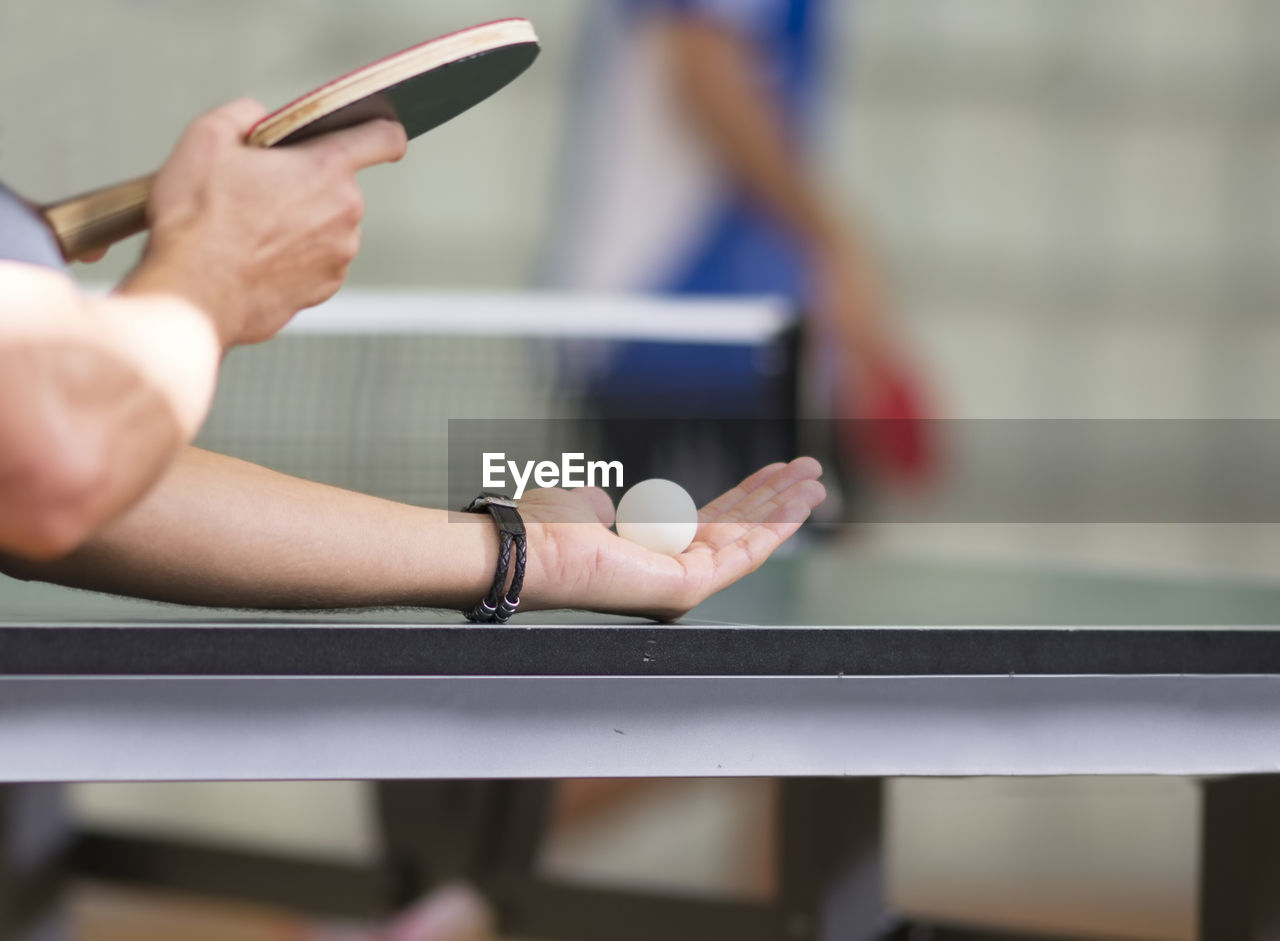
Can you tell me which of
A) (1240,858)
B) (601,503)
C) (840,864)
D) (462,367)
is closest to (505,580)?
(601,503)

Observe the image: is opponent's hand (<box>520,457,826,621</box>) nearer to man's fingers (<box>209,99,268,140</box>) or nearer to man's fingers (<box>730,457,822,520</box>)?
man's fingers (<box>730,457,822,520</box>)

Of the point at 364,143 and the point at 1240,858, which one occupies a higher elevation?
the point at 364,143

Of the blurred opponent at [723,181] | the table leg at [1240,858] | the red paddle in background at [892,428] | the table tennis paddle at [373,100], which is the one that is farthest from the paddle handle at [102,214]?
the red paddle in background at [892,428]

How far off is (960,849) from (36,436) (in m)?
2.92

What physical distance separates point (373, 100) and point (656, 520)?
21 centimetres

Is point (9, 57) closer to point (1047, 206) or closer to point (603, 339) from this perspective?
point (603, 339)

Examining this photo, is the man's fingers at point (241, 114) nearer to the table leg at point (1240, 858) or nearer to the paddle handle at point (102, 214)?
the paddle handle at point (102, 214)

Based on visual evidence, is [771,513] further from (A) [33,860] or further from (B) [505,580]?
(A) [33,860]

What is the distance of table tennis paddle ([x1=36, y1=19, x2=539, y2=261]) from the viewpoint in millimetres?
465

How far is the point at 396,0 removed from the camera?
302 cm

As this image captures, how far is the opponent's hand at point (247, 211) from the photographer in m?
0.47

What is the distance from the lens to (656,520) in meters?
0.56

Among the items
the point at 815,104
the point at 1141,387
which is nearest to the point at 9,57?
the point at 815,104

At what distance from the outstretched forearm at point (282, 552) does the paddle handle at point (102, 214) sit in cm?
9
